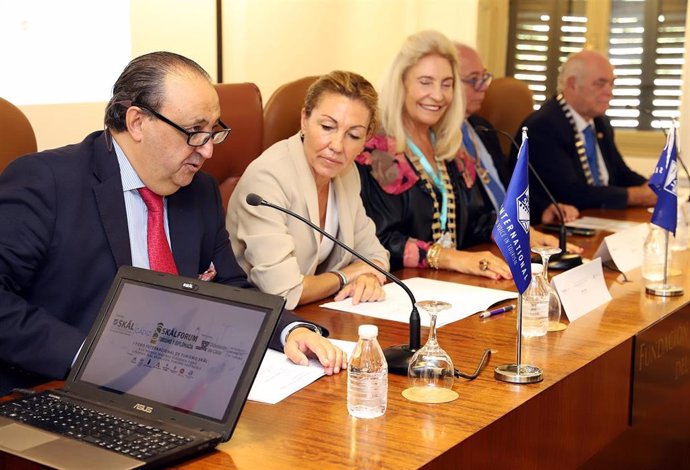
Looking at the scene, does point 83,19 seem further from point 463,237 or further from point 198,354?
point 198,354

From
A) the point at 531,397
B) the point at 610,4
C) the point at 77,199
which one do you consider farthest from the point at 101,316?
the point at 610,4

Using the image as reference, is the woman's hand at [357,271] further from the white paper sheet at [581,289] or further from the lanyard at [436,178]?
the lanyard at [436,178]

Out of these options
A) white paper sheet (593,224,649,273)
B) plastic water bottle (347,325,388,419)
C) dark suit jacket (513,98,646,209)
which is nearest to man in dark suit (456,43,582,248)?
dark suit jacket (513,98,646,209)

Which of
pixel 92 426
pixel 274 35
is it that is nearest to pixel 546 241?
pixel 274 35

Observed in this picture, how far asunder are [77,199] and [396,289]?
90cm

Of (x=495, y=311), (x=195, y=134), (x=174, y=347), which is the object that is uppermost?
(x=195, y=134)

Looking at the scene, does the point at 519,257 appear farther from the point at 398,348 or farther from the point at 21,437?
the point at 21,437

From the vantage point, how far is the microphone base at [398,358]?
5.79 feet

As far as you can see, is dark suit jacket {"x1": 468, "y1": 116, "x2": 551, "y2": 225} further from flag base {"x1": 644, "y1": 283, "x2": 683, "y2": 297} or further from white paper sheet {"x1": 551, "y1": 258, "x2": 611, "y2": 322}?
white paper sheet {"x1": 551, "y1": 258, "x2": 611, "y2": 322}

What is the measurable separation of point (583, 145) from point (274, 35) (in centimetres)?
142

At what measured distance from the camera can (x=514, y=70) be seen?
550 cm

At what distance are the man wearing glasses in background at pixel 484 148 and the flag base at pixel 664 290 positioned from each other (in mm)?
957

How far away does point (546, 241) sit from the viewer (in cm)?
309

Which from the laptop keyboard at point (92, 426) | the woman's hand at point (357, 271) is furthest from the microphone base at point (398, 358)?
the woman's hand at point (357, 271)
